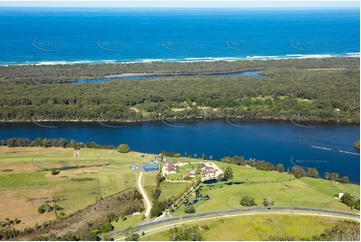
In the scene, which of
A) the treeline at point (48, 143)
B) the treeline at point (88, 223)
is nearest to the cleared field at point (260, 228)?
the treeline at point (88, 223)

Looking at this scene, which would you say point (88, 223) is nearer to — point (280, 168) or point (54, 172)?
point (54, 172)

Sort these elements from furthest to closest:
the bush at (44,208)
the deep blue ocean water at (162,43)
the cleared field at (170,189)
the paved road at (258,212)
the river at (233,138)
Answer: the deep blue ocean water at (162,43)
the river at (233,138)
the cleared field at (170,189)
the bush at (44,208)
the paved road at (258,212)

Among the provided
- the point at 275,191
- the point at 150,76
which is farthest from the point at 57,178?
the point at 150,76

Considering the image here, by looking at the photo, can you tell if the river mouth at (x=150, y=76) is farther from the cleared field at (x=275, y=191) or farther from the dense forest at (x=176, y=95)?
the cleared field at (x=275, y=191)

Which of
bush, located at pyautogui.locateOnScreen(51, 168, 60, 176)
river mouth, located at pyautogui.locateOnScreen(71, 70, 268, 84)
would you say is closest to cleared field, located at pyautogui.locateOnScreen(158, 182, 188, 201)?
bush, located at pyautogui.locateOnScreen(51, 168, 60, 176)

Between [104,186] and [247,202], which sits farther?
[104,186]

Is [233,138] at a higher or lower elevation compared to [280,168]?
lower
